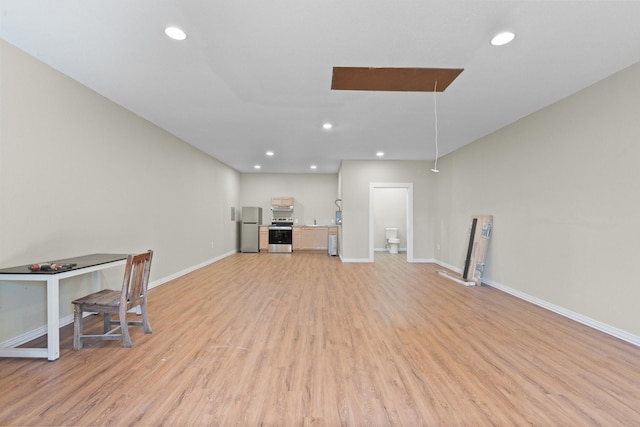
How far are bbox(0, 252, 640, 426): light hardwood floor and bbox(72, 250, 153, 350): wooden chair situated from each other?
0.11 m

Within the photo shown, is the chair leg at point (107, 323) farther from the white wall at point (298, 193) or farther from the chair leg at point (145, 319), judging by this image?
the white wall at point (298, 193)

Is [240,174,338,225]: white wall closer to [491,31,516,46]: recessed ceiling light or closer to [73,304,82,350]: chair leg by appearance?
[73,304,82,350]: chair leg

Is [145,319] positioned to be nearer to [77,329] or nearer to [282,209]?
[77,329]

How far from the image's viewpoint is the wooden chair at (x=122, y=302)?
2494 millimetres

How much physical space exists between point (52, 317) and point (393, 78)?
12.3 ft

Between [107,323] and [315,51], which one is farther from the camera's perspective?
[107,323]

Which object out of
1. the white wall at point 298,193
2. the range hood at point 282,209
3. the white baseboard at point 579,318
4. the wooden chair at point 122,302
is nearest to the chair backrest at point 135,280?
the wooden chair at point 122,302

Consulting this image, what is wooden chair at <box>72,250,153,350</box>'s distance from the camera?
2494 mm

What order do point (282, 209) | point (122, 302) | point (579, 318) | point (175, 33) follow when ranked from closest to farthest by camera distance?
point (175, 33), point (122, 302), point (579, 318), point (282, 209)

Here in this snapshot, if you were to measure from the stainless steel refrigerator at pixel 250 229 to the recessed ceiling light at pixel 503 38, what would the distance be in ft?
25.2

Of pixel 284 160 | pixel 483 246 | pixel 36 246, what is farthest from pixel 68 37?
pixel 483 246

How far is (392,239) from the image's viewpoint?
914 cm

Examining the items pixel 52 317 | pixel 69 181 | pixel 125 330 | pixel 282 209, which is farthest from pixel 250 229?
pixel 52 317

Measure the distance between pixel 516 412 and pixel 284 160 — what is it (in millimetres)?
6530
